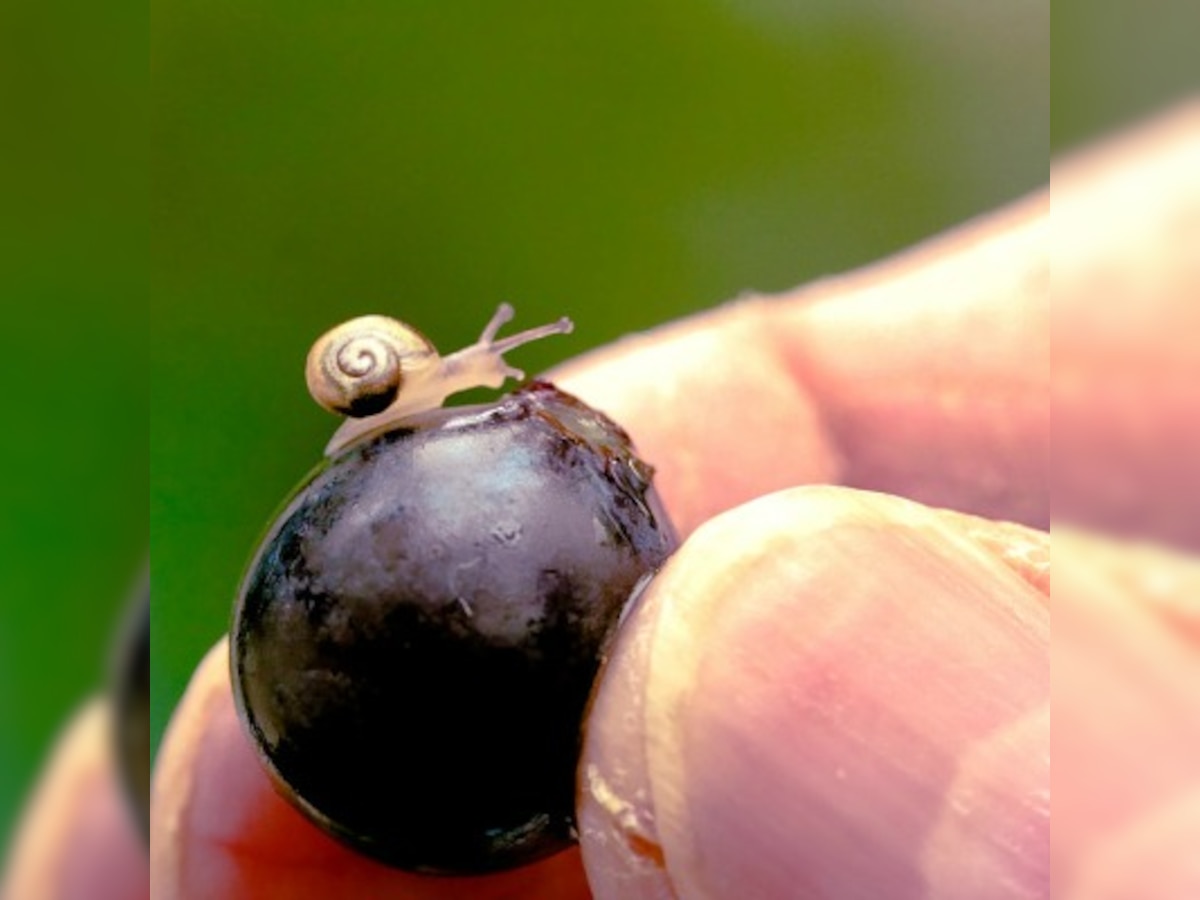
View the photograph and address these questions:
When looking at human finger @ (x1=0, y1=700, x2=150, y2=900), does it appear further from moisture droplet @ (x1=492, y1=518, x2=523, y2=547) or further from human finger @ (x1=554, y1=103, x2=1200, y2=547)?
human finger @ (x1=554, y1=103, x2=1200, y2=547)

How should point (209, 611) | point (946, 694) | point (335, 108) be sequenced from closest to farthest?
point (946, 694) < point (209, 611) < point (335, 108)

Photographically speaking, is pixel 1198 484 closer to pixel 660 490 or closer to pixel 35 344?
pixel 660 490

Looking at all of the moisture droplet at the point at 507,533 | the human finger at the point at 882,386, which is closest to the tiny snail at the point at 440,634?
the moisture droplet at the point at 507,533

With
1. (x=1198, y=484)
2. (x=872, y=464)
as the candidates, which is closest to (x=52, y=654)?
(x=1198, y=484)

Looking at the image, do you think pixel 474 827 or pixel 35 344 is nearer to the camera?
pixel 35 344

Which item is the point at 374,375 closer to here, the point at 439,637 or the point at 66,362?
the point at 439,637

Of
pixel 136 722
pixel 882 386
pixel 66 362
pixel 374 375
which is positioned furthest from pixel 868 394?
pixel 66 362
